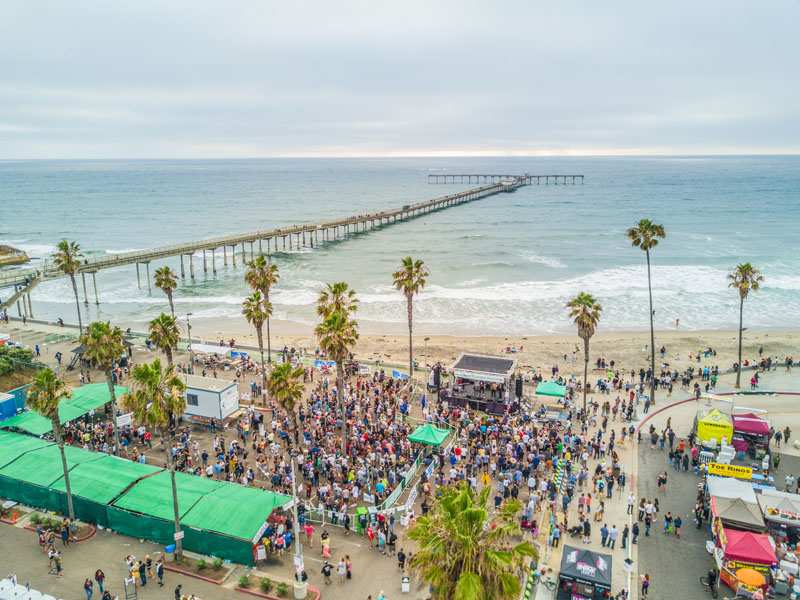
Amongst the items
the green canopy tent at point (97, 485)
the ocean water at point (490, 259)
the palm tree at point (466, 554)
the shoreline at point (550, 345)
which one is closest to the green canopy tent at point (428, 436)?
the green canopy tent at point (97, 485)

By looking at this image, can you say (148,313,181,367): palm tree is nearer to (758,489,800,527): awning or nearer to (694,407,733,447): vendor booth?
(694,407,733,447): vendor booth

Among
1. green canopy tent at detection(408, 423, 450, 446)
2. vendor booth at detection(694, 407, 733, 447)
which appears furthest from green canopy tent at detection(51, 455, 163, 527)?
vendor booth at detection(694, 407, 733, 447)

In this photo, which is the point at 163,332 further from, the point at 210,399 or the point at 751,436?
the point at 751,436

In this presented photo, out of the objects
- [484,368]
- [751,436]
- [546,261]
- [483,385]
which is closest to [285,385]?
[484,368]

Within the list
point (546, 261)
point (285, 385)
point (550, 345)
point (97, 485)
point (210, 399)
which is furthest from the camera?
point (546, 261)

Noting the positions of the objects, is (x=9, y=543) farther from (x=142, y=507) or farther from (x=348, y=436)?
(x=348, y=436)

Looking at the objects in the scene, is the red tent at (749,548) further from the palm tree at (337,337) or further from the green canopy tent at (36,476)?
the green canopy tent at (36,476)
